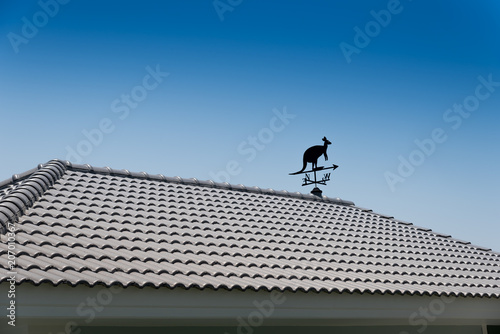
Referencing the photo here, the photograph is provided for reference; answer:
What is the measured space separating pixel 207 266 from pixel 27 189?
10.4 ft

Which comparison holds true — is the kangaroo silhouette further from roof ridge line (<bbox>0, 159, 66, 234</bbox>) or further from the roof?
roof ridge line (<bbox>0, 159, 66, 234</bbox>)

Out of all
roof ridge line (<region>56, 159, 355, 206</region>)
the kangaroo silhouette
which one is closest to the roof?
roof ridge line (<region>56, 159, 355, 206</region>)

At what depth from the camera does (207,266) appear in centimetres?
740

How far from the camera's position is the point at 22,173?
1120cm

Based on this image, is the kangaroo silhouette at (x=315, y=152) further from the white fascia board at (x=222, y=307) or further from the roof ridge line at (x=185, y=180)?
the white fascia board at (x=222, y=307)

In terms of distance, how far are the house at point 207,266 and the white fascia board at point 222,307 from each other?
13mm

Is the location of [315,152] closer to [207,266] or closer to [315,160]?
[315,160]

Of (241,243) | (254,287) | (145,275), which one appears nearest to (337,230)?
(241,243)

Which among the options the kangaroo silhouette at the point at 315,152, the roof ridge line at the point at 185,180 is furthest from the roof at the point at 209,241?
the kangaroo silhouette at the point at 315,152

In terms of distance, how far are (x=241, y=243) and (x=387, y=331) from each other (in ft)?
7.58

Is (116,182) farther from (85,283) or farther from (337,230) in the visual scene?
(85,283)

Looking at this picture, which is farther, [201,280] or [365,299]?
[365,299]

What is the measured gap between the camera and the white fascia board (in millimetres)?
5715

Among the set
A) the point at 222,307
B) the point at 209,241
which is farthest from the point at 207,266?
the point at 209,241
